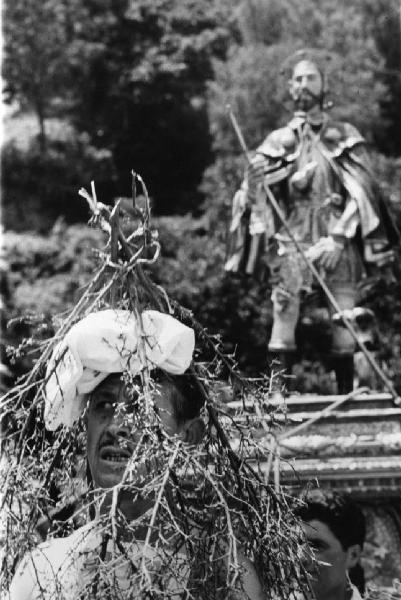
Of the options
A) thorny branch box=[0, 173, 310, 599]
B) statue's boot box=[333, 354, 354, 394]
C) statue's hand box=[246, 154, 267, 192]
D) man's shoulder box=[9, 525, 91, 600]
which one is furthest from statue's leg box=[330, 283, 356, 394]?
man's shoulder box=[9, 525, 91, 600]

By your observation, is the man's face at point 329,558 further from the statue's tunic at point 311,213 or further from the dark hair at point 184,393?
the statue's tunic at point 311,213

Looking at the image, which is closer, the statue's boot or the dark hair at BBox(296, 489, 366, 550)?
the dark hair at BBox(296, 489, 366, 550)

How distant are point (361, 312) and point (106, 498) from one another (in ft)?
23.1

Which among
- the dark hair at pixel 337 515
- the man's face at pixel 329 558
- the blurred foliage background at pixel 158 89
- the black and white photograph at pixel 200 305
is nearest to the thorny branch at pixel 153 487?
the black and white photograph at pixel 200 305

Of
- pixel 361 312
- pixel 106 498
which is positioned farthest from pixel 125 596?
pixel 361 312

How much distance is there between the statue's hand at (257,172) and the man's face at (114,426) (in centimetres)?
713

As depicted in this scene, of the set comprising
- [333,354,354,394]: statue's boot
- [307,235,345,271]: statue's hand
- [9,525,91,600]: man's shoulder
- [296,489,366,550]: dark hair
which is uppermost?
[9,525,91,600]: man's shoulder

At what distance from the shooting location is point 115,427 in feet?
11.8

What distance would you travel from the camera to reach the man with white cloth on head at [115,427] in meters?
3.32

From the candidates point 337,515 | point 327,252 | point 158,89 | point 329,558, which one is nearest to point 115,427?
point 329,558

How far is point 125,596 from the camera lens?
320 cm

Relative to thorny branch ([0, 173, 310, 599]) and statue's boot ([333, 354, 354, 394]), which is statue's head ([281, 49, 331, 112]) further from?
thorny branch ([0, 173, 310, 599])

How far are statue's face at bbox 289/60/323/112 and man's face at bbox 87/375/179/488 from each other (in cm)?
727

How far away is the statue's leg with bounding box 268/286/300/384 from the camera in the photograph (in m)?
10.4
